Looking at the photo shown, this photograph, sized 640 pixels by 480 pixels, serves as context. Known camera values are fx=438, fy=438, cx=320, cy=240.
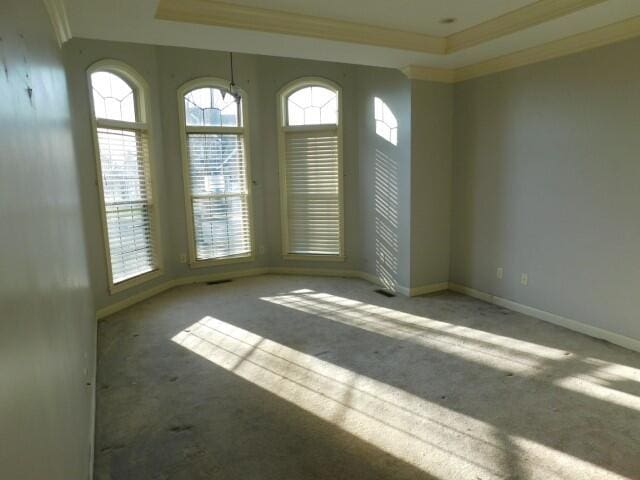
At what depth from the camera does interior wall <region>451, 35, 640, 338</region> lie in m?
3.41

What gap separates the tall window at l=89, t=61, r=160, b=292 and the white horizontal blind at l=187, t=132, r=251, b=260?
66 centimetres

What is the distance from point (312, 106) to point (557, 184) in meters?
3.18

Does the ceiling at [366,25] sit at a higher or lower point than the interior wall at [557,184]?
higher

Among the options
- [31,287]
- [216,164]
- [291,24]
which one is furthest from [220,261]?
[31,287]

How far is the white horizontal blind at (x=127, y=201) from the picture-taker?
15.0 ft

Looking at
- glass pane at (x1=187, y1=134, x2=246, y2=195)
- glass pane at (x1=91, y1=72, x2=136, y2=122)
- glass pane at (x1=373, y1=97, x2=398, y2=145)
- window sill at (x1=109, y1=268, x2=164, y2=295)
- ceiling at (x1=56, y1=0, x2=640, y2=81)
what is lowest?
window sill at (x1=109, y1=268, x2=164, y2=295)

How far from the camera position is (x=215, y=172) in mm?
5742

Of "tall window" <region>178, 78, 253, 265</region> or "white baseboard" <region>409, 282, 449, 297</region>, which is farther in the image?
"tall window" <region>178, 78, 253, 265</region>

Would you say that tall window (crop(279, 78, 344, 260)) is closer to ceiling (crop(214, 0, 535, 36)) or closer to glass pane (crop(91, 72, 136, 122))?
glass pane (crop(91, 72, 136, 122))

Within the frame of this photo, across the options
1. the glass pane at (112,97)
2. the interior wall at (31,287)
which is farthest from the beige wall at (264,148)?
the interior wall at (31,287)

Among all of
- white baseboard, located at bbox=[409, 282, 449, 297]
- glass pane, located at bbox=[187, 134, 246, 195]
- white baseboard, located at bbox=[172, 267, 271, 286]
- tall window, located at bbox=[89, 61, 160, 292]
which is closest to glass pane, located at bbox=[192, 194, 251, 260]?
glass pane, located at bbox=[187, 134, 246, 195]

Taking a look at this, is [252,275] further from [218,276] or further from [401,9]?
[401,9]

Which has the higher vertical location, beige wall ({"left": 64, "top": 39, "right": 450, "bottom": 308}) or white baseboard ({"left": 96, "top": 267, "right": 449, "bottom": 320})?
beige wall ({"left": 64, "top": 39, "right": 450, "bottom": 308})

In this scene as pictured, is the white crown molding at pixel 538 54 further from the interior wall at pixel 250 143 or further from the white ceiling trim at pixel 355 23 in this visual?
the interior wall at pixel 250 143
